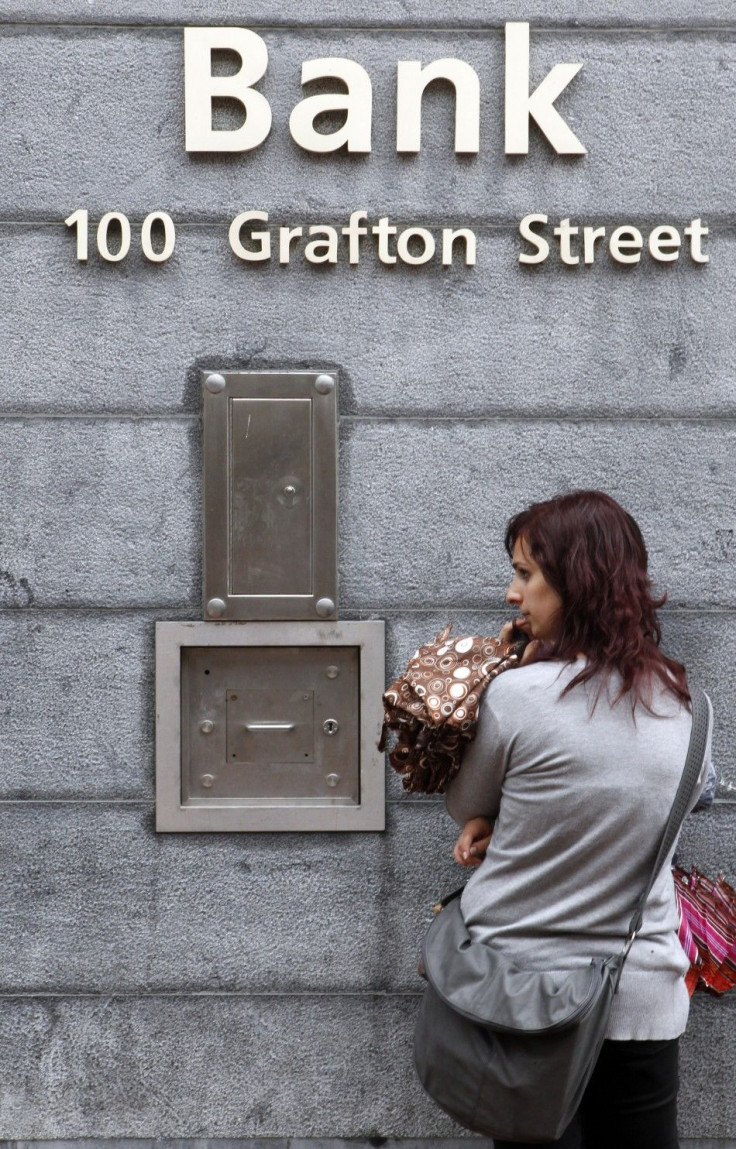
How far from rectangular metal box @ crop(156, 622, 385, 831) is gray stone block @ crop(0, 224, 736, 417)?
2.31ft

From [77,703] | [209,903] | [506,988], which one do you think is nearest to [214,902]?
[209,903]

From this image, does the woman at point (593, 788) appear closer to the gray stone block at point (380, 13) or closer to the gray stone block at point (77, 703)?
the gray stone block at point (77, 703)

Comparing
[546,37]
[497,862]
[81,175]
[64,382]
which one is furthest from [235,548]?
[546,37]

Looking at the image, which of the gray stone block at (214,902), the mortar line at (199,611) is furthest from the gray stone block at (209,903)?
the mortar line at (199,611)

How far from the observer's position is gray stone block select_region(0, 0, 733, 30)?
3.56 meters

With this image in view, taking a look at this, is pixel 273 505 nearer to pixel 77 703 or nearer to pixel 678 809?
pixel 77 703

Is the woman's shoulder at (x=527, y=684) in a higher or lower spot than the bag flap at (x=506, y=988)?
higher

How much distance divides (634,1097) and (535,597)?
105 centimetres

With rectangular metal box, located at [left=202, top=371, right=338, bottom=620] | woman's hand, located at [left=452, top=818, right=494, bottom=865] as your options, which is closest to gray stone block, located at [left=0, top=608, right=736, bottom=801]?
rectangular metal box, located at [left=202, top=371, right=338, bottom=620]

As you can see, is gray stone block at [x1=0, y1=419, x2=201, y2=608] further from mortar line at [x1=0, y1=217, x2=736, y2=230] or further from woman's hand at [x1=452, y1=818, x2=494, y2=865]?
woman's hand at [x1=452, y1=818, x2=494, y2=865]

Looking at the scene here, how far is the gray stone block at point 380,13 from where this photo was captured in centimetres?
356

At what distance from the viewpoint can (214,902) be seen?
3.62 metres

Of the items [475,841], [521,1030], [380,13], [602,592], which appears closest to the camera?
[521,1030]

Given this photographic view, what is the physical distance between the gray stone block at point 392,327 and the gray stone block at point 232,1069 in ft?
5.90
